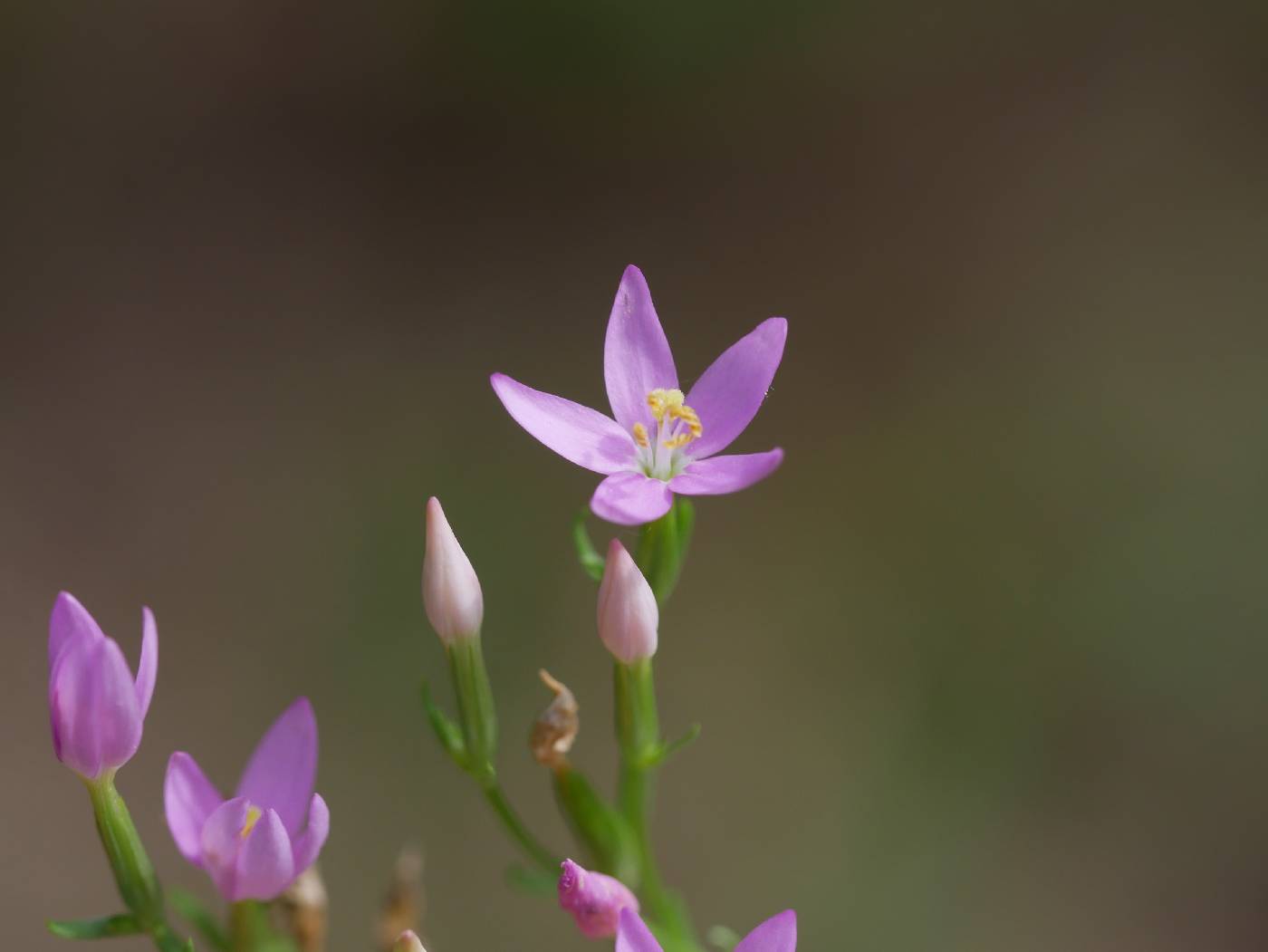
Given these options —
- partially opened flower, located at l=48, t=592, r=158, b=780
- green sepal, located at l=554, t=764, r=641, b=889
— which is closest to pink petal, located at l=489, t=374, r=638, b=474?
green sepal, located at l=554, t=764, r=641, b=889

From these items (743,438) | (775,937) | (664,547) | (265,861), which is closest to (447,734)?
(265,861)

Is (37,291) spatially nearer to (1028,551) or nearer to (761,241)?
(761,241)

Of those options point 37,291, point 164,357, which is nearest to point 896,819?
point 164,357

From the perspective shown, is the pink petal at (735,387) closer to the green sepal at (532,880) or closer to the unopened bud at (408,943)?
the green sepal at (532,880)

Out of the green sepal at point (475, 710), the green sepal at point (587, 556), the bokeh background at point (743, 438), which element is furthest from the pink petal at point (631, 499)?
the bokeh background at point (743, 438)

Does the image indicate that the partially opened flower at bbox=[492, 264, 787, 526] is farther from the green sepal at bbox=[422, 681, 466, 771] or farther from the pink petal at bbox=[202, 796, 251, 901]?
the pink petal at bbox=[202, 796, 251, 901]

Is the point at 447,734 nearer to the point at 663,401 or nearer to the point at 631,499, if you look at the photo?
the point at 631,499
